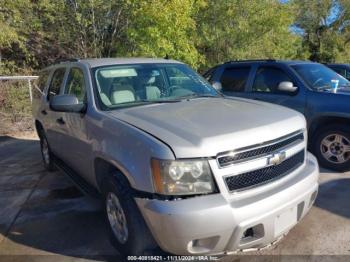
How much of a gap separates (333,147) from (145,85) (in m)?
3.22

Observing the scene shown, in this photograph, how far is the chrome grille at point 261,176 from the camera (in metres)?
2.80

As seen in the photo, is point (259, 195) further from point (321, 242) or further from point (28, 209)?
point (28, 209)

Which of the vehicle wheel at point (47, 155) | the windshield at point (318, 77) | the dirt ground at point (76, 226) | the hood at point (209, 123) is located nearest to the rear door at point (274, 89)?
the windshield at point (318, 77)

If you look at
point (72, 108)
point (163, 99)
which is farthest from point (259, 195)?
point (72, 108)

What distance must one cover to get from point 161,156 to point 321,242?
1.95 meters

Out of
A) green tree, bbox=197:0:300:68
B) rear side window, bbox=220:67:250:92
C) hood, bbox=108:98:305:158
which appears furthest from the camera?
green tree, bbox=197:0:300:68

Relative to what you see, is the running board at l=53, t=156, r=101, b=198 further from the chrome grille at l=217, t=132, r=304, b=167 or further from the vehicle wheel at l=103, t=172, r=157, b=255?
the chrome grille at l=217, t=132, r=304, b=167

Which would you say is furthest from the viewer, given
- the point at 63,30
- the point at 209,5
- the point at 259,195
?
the point at 209,5

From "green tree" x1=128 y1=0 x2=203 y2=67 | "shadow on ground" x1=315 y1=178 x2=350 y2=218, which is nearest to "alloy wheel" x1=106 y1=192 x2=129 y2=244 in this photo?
"shadow on ground" x1=315 y1=178 x2=350 y2=218

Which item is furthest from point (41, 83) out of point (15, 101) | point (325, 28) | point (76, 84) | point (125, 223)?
Result: point (325, 28)

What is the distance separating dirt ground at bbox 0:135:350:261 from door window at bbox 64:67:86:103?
143 cm

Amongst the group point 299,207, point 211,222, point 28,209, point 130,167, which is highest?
point 130,167

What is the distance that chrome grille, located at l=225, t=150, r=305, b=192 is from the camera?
2.80 m

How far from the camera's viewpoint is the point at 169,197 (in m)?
2.74
